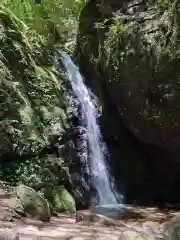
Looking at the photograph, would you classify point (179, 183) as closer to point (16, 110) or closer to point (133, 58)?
point (133, 58)

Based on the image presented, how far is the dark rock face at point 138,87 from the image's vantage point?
7.68 m

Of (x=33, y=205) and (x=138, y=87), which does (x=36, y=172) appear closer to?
(x=33, y=205)

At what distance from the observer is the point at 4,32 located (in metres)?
8.67

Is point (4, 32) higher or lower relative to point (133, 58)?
higher

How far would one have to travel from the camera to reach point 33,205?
5.35 m

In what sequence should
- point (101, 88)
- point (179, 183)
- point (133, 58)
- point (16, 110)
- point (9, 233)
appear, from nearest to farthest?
1. point (9, 233)
2. point (16, 110)
3. point (133, 58)
4. point (179, 183)
5. point (101, 88)

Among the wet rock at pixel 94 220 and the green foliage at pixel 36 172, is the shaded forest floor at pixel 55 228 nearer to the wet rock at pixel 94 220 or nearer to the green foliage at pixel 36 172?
the wet rock at pixel 94 220

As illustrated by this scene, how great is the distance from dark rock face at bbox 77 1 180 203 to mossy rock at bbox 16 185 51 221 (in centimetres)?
370

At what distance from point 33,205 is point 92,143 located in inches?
184

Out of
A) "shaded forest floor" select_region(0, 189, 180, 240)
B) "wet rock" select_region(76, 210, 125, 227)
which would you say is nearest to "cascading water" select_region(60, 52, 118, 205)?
"wet rock" select_region(76, 210, 125, 227)

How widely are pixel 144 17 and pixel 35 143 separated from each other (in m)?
3.71

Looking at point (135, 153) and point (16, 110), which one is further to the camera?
point (135, 153)

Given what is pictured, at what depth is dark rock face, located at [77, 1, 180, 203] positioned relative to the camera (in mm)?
7676

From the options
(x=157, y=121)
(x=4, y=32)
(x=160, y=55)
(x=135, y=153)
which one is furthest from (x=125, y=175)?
(x=4, y=32)
